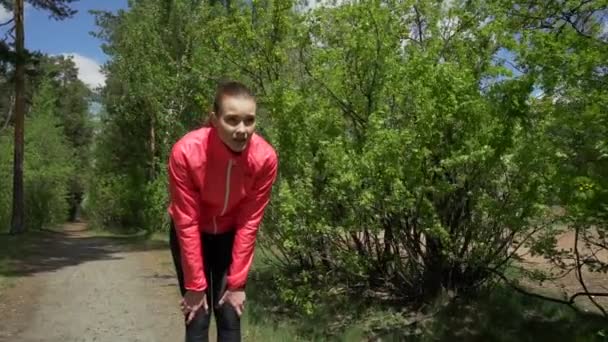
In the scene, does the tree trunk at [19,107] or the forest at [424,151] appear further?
the tree trunk at [19,107]

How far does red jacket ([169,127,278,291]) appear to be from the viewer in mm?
3295

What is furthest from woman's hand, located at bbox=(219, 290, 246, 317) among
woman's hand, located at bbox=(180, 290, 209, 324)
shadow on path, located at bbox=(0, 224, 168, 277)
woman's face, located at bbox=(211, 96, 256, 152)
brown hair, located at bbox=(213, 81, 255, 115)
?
shadow on path, located at bbox=(0, 224, 168, 277)

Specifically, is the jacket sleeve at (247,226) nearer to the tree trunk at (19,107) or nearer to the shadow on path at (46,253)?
the shadow on path at (46,253)

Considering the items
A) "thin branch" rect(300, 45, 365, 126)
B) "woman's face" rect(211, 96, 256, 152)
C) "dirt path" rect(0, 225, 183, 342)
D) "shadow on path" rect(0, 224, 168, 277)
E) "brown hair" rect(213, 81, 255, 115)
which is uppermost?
"thin branch" rect(300, 45, 365, 126)

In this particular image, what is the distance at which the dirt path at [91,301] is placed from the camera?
26.1 ft

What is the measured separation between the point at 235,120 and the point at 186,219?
1.84 feet

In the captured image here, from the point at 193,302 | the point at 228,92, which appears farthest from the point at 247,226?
the point at 228,92

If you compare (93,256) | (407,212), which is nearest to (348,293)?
(407,212)

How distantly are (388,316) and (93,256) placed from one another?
39.9ft

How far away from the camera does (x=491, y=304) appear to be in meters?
8.42

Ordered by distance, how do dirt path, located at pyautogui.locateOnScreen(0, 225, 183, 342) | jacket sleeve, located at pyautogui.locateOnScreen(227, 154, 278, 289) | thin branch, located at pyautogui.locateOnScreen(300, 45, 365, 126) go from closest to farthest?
jacket sleeve, located at pyautogui.locateOnScreen(227, 154, 278, 289) → dirt path, located at pyautogui.locateOnScreen(0, 225, 183, 342) → thin branch, located at pyautogui.locateOnScreen(300, 45, 365, 126)

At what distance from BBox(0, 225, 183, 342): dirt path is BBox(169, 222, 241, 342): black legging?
13.9 ft

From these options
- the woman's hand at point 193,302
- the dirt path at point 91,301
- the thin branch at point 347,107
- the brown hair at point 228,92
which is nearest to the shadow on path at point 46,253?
the dirt path at point 91,301

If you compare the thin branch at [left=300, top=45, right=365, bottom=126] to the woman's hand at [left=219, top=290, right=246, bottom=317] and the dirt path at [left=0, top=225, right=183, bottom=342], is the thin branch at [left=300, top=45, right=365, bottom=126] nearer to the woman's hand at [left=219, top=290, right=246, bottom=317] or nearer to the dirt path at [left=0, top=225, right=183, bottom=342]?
the dirt path at [left=0, top=225, right=183, bottom=342]
